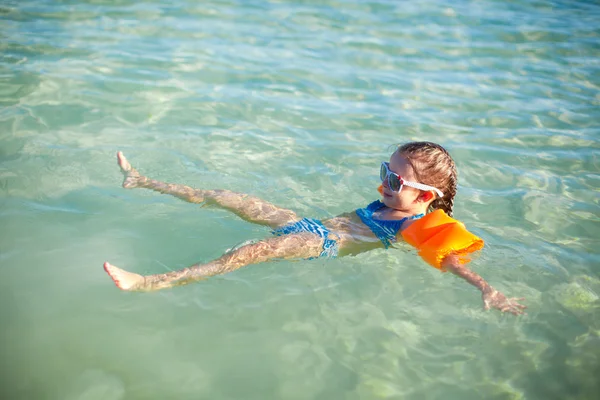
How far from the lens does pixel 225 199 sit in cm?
435

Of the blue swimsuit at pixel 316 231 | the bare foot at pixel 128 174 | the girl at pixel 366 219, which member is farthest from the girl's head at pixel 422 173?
the bare foot at pixel 128 174

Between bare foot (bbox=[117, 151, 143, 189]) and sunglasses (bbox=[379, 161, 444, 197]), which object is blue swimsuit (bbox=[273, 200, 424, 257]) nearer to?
sunglasses (bbox=[379, 161, 444, 197])

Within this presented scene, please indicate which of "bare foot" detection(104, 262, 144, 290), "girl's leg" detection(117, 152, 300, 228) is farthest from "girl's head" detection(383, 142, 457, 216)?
"bare foot" detection(104, 262, 144, 290)

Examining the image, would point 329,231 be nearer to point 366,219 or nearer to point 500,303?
point 366,219

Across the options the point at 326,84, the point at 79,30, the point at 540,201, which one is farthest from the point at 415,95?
the point at 79,30

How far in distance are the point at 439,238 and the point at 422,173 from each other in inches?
24.3

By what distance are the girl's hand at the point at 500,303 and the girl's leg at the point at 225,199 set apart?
1593 mm

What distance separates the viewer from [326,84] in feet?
23.8

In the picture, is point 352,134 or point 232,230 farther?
point 352,134

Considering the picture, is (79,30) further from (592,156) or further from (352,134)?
(592,156)

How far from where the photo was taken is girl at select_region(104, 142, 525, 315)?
357cm

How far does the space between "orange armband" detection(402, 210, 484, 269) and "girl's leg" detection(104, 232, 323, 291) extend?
0.74 m

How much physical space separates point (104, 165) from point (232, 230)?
5.44 ft

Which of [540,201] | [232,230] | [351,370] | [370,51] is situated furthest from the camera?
[370,51]
